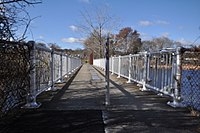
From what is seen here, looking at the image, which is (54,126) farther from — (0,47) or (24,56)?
(0,47)

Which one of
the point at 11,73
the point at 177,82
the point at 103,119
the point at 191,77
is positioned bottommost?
the point at 103,119

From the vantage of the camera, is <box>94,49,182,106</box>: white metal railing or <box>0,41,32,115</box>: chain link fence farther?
<box>94,49,182,106</box>: white metal railing

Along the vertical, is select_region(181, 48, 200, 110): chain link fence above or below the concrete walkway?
above

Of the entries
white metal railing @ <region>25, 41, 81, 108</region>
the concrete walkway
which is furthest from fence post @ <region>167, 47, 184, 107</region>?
white metal railing @ <region>25, 41, 81, 108</region>

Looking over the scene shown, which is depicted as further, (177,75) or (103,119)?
(177,75)

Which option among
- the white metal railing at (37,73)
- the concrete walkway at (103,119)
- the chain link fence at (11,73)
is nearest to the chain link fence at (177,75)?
the concrete walkway at (103,119)

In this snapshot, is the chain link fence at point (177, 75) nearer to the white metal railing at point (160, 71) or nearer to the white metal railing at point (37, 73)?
→ the white metal railing at point (160, 71)

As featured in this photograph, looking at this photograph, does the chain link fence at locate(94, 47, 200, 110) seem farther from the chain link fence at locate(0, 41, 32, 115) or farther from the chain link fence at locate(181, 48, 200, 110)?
the chain link fence at locate(0, 41, 32, 115)

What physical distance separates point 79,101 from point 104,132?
266 cm

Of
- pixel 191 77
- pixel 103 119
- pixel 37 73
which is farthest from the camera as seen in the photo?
pixel 37 73

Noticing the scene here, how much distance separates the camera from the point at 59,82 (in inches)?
436

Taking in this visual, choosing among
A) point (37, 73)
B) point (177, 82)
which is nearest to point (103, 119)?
point (177, 82)

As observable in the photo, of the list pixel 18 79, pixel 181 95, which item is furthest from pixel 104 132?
pixel 181 95

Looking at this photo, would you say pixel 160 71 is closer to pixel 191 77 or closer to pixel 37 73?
pixel 191 77
